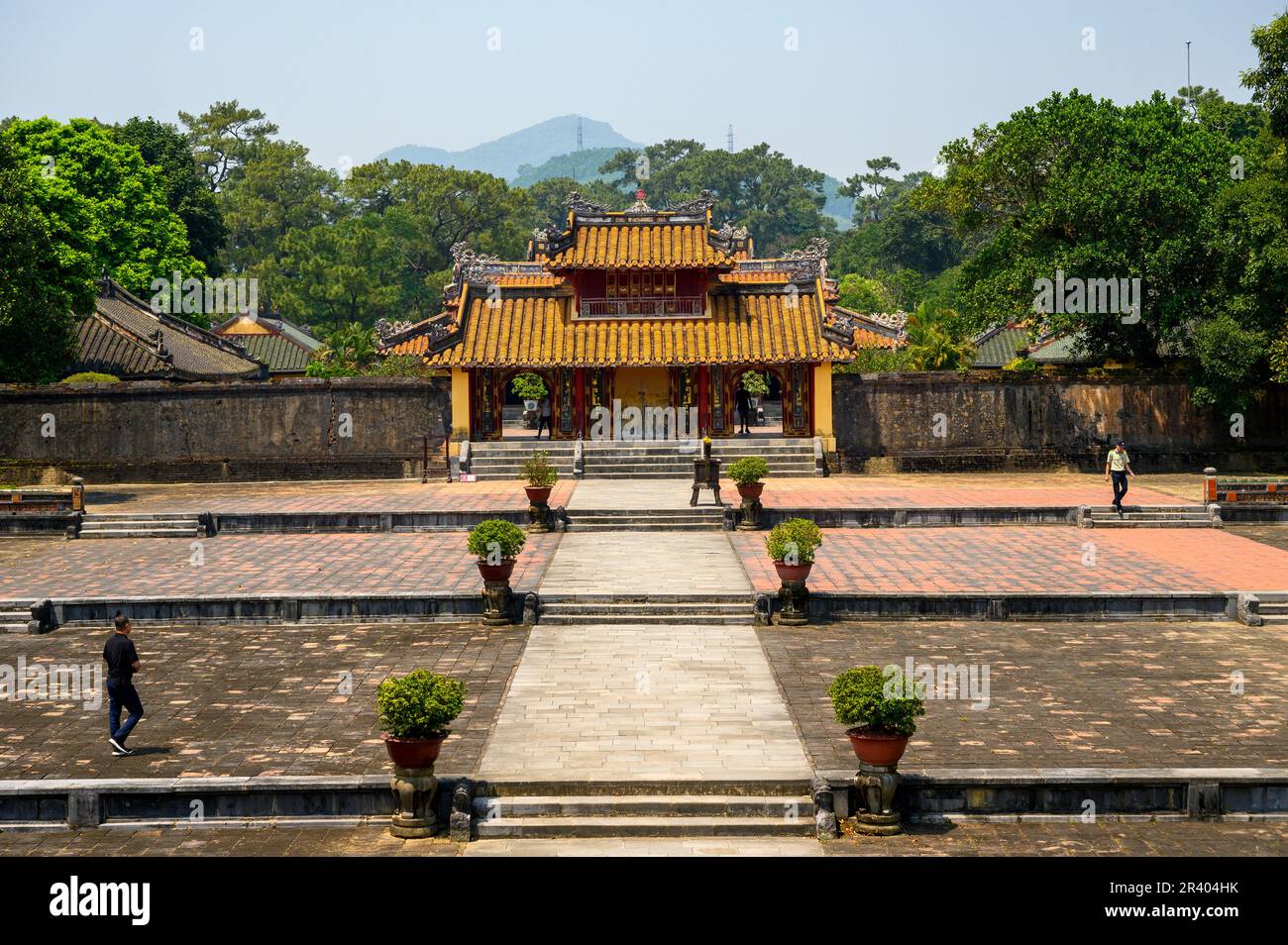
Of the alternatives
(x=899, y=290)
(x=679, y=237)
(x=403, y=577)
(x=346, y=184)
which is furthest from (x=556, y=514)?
(x=346, y=184)

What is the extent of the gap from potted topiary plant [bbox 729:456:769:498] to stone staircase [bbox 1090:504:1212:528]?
6.45 m

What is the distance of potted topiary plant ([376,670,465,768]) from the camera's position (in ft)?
38.7

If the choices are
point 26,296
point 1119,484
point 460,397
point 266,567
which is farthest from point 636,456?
point 26,296

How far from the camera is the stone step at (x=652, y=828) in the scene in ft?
39.9

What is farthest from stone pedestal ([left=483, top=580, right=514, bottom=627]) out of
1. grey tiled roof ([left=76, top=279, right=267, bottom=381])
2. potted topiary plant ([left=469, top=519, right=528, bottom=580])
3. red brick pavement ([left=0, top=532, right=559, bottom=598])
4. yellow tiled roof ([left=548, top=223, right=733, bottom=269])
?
grey tiled roof ([left=76, top=279, right=267, bottom=381])

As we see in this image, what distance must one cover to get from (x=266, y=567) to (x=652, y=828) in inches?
518

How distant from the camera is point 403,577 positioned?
73.1 feet

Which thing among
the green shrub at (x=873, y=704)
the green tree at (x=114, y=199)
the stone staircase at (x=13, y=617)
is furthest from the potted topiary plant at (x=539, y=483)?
the green tree at (x=114, y=199)

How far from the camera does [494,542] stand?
1933cm

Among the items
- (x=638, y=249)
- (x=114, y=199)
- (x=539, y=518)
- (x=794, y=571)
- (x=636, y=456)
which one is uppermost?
(x=114, y=199)

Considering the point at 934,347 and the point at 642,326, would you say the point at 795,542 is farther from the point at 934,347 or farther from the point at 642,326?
the point at 934,347

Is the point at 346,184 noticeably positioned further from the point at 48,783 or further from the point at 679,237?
the point at 48,783

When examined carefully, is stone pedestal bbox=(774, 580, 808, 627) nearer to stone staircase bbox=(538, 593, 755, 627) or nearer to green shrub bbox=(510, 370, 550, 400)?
stone staircase bbox=(538, 593, 755, 627)

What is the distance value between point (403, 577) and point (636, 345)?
16.2 metres
